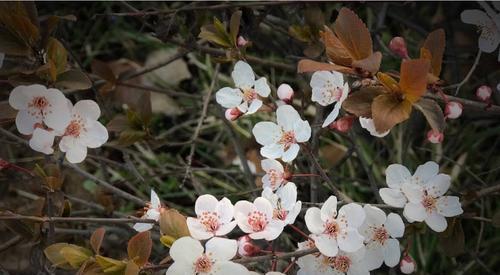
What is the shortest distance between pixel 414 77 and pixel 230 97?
0.47 metres

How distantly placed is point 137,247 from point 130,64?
4.93 feet

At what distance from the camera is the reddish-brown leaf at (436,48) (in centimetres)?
127

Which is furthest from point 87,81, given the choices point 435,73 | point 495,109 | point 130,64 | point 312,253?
point 130,64

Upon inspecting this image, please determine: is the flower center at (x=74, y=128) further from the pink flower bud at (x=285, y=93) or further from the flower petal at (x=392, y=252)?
the flower petal at (x=392, y=252)

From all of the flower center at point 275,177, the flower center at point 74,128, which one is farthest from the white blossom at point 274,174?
the flower center at point 74,128

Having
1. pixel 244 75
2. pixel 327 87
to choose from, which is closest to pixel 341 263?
pixel 327 87

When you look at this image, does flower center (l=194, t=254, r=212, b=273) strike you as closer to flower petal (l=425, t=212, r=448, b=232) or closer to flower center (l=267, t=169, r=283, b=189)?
flower center (l=267, t=169, r=283, b=189)

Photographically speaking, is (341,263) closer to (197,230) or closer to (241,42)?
(197,230)

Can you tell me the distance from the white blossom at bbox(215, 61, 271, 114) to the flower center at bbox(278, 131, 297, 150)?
0.11 metres

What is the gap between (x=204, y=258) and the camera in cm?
115

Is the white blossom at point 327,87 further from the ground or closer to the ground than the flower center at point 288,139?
further from the ground

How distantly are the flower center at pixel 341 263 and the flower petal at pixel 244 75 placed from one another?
16.7 inches

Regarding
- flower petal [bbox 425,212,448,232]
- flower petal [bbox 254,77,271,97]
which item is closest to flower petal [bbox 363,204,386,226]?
flower petal [bbox 425,212,448,232]

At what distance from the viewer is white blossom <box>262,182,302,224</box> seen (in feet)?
4.02
